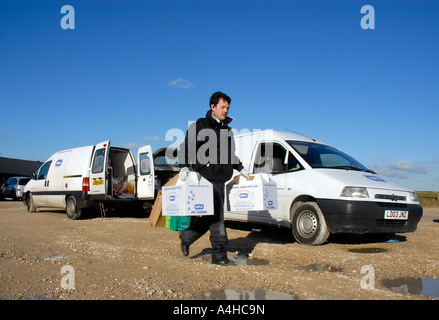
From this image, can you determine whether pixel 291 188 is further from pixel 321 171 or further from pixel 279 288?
pixel 279 288

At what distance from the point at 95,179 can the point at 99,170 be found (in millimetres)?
268

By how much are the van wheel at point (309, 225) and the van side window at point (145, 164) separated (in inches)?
218

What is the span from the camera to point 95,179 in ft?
34.8

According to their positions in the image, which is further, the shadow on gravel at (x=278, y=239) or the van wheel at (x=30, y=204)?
the van wheel at (x=30, y=204)

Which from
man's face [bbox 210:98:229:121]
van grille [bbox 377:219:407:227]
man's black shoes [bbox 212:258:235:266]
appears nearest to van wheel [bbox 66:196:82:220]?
man's black shoes [bbox 212:258:235:266]

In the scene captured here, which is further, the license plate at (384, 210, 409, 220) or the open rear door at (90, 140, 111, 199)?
the open rear door at (90, 140, 111, 199)

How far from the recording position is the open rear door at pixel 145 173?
10758 mm

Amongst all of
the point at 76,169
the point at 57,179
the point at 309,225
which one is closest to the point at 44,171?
the point at 57,179

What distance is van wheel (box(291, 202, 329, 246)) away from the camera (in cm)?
616

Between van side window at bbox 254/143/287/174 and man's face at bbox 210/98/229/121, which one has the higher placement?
man's face at bbox 210/98/229/121

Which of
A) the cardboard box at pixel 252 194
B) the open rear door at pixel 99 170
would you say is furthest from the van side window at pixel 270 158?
the open rear door at pixel 99 170

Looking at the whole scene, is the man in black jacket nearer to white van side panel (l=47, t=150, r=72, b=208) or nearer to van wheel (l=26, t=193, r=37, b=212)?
white van side panel (l=47, t=150, r=72, b=208)

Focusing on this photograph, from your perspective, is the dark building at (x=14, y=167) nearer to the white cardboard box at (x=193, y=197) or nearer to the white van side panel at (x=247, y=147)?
the white van side panel at (x=247, y=147)

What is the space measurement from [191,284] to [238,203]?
1.48 meters
